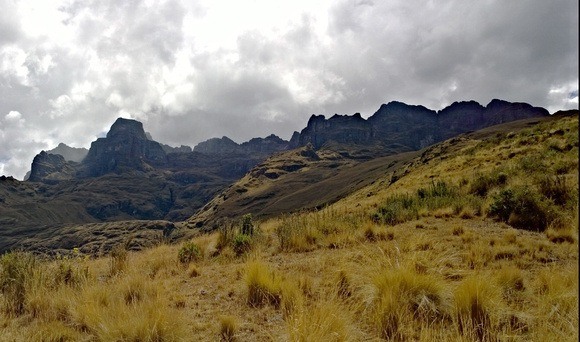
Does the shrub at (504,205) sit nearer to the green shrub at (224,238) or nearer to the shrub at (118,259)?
the green shrub at (224,238)

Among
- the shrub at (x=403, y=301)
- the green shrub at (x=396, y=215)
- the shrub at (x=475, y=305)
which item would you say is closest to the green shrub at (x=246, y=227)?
the green shrub at (x=396, y=215)

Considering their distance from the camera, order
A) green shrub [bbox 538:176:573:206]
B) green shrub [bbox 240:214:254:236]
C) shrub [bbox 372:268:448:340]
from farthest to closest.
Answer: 1. green shrub [bbox 240:214:254:236]
2. green shrub [bbox 538:176:573:206]
3. shrub [bbox 372:268:448:340]

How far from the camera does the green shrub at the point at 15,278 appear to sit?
236 inches

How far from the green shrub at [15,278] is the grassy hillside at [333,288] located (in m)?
0.03

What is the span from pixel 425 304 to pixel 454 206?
30.5 feet

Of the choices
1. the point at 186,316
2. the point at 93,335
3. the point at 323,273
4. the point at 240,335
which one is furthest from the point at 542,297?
the point at 93,335

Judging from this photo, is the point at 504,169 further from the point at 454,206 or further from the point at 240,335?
the point at 240,335

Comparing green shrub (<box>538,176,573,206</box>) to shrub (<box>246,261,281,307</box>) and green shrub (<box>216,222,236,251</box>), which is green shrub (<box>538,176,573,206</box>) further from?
green shrub (<box>216,222,236,251</box>)

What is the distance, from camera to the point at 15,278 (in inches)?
267

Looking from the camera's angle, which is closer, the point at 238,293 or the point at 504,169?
the point at 238,293

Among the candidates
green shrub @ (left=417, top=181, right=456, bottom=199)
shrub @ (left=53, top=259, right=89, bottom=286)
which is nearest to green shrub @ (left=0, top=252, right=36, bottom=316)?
shrub @ (left=53, top=259, right=89, bottom=286)

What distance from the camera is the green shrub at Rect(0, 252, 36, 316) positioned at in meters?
6.00

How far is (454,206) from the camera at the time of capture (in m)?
13.2

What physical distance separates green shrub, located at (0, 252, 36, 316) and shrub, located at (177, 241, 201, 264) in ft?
11.8
